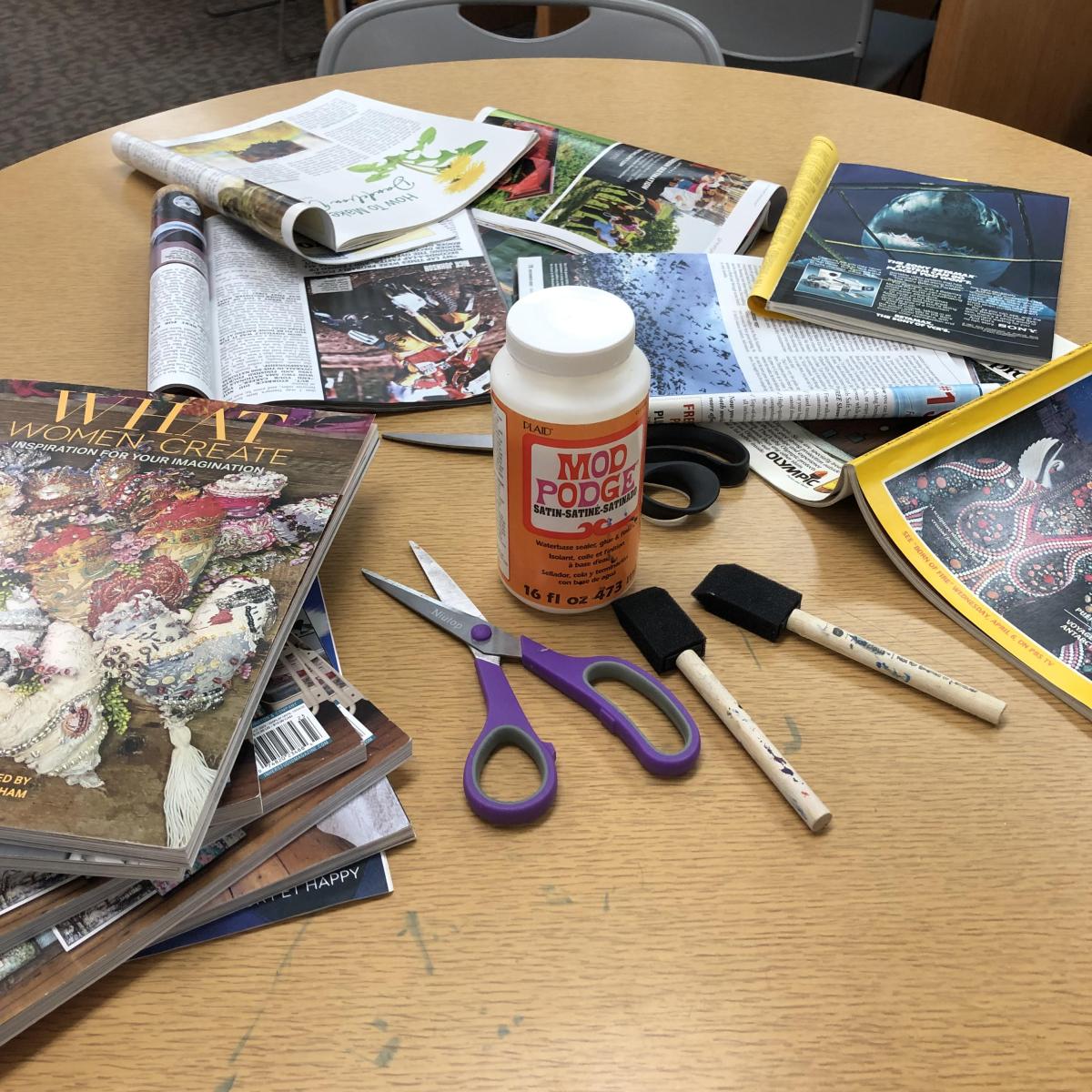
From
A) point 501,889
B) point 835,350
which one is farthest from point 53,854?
point 835,350

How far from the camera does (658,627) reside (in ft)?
1.63

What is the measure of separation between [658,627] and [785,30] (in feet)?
4.98

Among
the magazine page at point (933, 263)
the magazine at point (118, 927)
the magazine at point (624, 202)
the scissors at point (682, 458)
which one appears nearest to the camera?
the magazine at point (118, 927)

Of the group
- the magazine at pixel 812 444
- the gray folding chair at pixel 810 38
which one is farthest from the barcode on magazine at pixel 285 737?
the gray folding chair at pixel 810 38

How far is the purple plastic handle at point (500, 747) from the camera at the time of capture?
1.41ft

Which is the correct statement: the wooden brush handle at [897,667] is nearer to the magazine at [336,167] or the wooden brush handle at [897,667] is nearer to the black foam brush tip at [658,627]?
the black foam brush tip at [658,627]

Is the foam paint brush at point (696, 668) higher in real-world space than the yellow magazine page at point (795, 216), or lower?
lower

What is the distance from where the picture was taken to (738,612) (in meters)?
0.51

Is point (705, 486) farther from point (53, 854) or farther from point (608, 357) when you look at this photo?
point (53, 854)

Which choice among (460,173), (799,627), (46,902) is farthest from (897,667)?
Answer: (460,173)

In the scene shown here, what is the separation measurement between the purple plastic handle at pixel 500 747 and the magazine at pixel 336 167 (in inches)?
17.8

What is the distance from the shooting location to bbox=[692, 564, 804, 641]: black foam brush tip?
508mm

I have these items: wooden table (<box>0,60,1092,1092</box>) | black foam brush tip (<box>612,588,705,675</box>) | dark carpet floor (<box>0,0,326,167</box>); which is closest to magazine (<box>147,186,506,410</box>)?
wooden table (<box>0,60,1092,1092</box>)

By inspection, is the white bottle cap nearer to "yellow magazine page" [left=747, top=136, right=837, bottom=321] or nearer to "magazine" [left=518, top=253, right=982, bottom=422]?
"magazine" [left=518, top=253, right=982, bottom=422]
